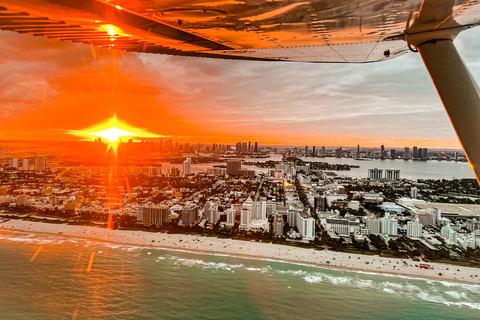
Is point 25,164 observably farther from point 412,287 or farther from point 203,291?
point 412,287

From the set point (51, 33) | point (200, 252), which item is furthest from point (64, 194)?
point (51, 33)

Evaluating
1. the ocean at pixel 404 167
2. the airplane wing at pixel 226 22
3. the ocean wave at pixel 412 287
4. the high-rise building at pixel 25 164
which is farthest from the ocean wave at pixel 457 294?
the high-rise building at pixel 25 164

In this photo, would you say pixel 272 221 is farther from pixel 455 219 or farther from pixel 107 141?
pixel 107 141

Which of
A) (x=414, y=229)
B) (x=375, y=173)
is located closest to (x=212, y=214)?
(x=414, y=229)

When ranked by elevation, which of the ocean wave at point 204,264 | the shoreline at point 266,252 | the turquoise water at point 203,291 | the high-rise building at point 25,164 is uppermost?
the high-rise building at point 25,164

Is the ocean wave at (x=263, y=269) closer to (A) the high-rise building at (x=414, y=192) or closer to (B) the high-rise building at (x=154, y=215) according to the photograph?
(B) the high-rise building at (x=154, y=215)

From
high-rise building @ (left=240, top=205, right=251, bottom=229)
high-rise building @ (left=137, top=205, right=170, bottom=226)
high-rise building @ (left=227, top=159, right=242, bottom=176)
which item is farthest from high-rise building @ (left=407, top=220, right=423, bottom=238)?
high-rise building @ (left=227, top=159, right=242, bottom=176)

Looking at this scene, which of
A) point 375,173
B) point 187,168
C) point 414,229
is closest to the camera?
point 414,229
